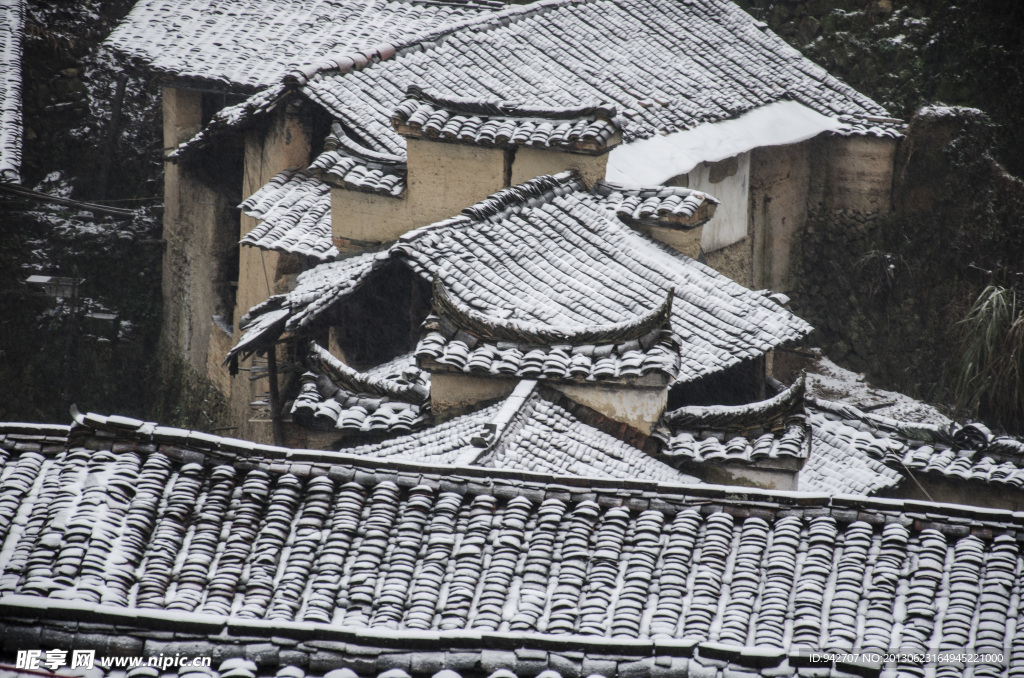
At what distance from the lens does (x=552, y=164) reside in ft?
46.4

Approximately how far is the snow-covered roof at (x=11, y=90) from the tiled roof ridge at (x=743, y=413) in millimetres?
8180

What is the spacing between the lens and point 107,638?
5961 mm

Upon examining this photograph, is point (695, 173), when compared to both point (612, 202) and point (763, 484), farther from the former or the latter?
point (763, 484)

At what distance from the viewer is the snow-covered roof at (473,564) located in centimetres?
593

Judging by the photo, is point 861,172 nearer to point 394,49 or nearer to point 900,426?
point 394,49

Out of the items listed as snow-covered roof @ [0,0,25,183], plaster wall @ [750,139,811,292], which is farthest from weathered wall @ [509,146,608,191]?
plaster wall @ [750,139,811,292]

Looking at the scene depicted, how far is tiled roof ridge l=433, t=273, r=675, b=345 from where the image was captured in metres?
10.4

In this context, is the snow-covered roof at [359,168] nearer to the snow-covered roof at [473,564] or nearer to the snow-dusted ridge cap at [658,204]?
the snow-dusted ridge cap at [658,204]

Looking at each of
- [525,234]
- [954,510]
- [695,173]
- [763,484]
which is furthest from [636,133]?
[954,510]

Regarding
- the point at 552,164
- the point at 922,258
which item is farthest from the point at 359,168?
the point at 922,258

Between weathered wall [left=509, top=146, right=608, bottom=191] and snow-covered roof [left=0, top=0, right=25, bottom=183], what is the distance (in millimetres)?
6078

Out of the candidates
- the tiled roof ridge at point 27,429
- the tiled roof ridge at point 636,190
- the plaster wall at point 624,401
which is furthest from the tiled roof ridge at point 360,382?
the tiled roof ridge at point 636,190

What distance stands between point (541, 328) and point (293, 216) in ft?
21.5

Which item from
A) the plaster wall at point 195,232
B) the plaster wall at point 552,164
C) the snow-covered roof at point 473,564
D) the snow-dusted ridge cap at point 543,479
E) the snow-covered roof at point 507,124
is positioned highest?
the snow-covered roof at point 507,124
